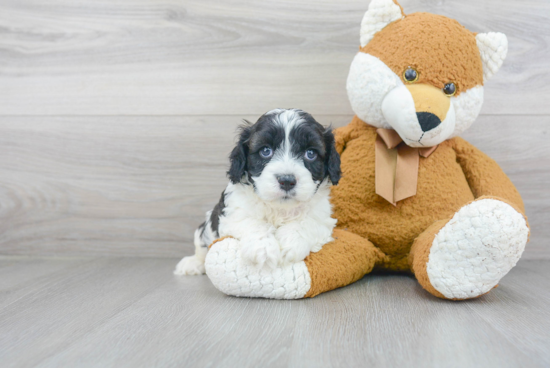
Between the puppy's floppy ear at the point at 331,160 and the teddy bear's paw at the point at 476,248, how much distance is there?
37 centimetres

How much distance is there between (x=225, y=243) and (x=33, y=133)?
4.41 ft

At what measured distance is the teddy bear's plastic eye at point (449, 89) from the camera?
1.48 meters

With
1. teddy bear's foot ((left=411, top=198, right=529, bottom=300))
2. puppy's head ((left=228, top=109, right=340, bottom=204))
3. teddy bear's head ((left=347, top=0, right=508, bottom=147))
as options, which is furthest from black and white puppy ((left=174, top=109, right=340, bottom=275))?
teddy bear's foot ((left=411, top=198, right=529, bottom=300))

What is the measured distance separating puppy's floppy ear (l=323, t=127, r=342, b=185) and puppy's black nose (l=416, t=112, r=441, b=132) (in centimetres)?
29

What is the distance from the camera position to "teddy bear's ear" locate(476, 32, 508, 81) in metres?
1.52

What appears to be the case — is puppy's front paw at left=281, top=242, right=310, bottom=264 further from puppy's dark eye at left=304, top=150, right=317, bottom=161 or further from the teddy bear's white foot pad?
puppy's dark eye at left=304, top=150, right=317, bottom=161

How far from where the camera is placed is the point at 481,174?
1655 millimetres

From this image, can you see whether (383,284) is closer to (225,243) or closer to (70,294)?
(225,243)

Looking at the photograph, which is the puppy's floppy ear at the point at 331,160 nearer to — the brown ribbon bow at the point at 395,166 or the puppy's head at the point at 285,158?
the puppy's head at the point at 285,158

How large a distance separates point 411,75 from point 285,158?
0.54 meters

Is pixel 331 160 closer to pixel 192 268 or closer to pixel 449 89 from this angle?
pixel 449 89

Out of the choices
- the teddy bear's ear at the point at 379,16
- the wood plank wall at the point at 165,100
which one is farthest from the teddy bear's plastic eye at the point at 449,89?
the wood plank wall at the point at 165,100

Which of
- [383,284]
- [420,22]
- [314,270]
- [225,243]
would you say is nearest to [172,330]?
[225,243]

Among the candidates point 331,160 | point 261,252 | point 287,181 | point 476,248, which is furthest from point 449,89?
point 261,252
